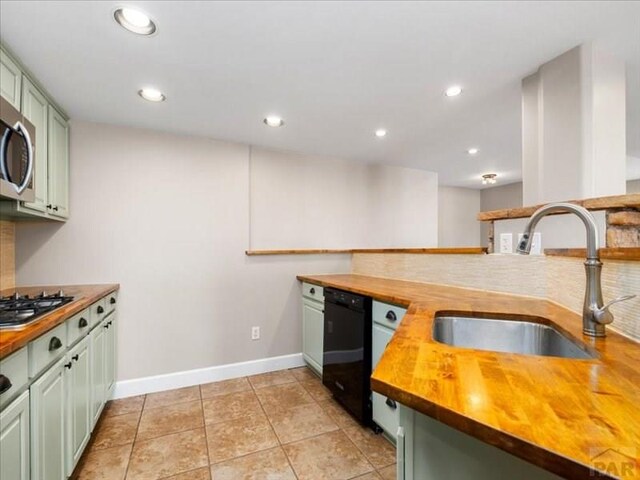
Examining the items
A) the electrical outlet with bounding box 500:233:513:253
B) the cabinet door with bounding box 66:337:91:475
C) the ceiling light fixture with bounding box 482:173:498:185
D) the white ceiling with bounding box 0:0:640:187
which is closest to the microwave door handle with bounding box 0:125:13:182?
the white ceiling with bounding box 0:0:640:187

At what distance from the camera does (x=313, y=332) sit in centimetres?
290

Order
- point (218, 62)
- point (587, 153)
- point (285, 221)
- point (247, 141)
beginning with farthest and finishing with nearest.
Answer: point (285, 221) < point (247, 141) < point (218, 62) < point (587, 153)

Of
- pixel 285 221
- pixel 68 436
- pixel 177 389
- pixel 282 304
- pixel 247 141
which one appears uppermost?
pixel 247 141

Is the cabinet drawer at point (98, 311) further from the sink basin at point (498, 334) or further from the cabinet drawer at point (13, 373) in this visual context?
the sink basin at point (498, 334)

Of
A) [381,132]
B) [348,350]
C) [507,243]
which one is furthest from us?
[381,132]

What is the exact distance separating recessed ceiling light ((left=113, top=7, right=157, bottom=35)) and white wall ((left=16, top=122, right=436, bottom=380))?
1368mm

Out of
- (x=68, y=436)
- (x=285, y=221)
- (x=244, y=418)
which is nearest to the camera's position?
(x=68, y=436)

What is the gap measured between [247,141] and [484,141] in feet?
7.70

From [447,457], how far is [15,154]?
2213mm

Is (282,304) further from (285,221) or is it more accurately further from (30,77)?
(30,77)

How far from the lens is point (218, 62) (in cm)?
175

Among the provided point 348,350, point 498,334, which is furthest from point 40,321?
point 498,334

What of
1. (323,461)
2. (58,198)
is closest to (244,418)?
(323,461)

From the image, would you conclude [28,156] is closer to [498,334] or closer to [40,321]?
[40,321]
